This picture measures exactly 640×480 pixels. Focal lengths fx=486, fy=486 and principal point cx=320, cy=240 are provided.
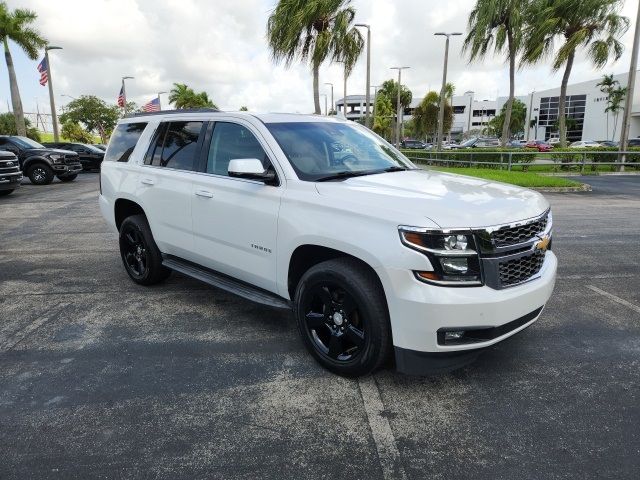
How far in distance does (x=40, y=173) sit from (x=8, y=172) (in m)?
4.23

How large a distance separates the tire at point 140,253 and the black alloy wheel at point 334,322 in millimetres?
2317

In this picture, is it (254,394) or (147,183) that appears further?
(147,183)

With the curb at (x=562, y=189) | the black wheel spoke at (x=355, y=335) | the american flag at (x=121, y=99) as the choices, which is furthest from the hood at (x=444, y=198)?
the american flag at (x=121, y=99)

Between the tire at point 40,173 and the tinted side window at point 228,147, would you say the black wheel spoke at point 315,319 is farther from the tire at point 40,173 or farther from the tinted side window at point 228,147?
the tire at point 40,173

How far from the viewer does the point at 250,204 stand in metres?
3.72

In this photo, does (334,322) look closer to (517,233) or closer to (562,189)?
(517,233)

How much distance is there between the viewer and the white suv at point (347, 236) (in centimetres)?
278

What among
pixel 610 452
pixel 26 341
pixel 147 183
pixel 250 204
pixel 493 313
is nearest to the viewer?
pixel 610 452

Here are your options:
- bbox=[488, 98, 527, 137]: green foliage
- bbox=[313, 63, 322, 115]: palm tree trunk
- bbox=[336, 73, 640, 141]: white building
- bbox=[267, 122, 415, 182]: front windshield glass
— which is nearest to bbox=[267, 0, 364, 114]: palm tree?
bbox=[313, 63, 322, 115]: palm tree trunk

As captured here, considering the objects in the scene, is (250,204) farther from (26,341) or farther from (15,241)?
(15,241)

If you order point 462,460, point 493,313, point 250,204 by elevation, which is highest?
point 250,204

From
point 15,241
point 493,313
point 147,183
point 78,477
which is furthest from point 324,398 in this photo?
point 15,241

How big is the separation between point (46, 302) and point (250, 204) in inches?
106

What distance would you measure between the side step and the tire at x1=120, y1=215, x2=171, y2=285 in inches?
8.0
